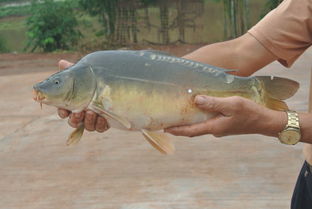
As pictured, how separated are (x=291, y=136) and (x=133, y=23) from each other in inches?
393

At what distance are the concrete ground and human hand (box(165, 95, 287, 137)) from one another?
4.98ft

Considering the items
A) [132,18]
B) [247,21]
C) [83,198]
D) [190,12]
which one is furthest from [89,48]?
[83,198]

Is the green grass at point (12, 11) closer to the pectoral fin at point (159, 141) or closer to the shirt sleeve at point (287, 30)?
the shirt sleeve at point (287, 30)

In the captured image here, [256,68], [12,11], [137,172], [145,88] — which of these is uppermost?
[145,88]

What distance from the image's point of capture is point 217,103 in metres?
1.62

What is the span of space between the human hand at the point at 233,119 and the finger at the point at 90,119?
0.24m

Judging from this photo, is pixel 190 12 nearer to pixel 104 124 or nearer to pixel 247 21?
pixel 247 21

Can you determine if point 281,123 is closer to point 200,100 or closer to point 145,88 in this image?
point 200,100

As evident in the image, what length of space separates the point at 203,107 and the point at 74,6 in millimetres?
10849

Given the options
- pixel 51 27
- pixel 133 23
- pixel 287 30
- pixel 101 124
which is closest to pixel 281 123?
pixel 287 30

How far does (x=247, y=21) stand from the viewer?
36.0 feet

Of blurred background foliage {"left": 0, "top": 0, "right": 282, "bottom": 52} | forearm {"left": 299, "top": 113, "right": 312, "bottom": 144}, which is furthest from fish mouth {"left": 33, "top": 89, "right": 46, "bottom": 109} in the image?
blurred background foliage {"left": 0, "top": 0, "right": 282, "bottom": 52}

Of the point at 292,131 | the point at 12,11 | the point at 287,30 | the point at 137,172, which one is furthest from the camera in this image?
the point at 12,11

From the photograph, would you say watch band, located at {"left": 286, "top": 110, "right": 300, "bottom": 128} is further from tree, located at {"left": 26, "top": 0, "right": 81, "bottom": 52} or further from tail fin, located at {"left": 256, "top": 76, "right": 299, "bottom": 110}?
tree, located at {"left": 26, "top": 0, "right": 81, "bottom": 52}
